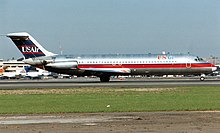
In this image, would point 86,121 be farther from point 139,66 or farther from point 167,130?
point 139,66

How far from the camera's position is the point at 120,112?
22.7m

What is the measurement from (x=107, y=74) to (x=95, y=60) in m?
2.66

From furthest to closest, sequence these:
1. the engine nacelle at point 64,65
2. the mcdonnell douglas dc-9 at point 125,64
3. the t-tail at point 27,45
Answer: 1. the t-tail at point 27,45
2. the engine nacelle at point 64,65
3. the mcdonnell douglas dc-9 at point 125,64

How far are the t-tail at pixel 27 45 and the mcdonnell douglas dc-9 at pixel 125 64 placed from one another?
1081mm

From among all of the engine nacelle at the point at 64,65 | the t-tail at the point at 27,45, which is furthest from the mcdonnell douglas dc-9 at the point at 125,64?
the t-tail at the point at 27,45

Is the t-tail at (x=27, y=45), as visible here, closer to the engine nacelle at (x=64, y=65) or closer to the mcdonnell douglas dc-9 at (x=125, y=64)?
the mcdonnell douglas dc-9 at (x=125, y=64)

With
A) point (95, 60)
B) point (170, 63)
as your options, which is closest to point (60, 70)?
point (95, 60)

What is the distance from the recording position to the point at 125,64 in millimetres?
66062

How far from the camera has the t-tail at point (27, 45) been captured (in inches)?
2709

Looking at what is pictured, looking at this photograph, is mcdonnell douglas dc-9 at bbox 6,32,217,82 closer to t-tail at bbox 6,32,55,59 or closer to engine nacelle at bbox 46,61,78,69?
engine nacelle at bbox 46,61,78,69

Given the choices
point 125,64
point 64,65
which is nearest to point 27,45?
point 64,65

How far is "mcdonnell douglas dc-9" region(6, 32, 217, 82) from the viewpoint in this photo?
65938 mm

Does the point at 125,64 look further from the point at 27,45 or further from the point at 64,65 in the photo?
the point at 27,45

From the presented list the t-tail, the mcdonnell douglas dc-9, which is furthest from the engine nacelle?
the t-tail
